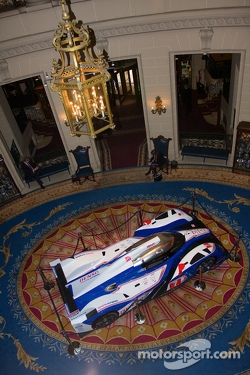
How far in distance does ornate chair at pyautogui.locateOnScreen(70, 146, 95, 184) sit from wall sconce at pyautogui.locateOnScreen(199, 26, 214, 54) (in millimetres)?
4607

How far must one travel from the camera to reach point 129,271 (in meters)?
6.27

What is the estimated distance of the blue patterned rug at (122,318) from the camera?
6.20 m

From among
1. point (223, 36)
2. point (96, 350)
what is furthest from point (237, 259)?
point (223, 36)

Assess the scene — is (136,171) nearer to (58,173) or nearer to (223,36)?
(58,173)

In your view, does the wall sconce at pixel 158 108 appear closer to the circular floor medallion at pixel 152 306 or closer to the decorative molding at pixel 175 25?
the decorative molding at pixel 175 25

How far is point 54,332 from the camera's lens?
6812 mm

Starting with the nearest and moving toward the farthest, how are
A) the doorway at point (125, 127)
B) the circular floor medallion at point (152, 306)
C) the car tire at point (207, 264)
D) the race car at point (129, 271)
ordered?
the race car at point (129, 271)
the circular floor medallion at point (152, 306)
the car tire at point (207, 264)
the doorway at point (125, 127)

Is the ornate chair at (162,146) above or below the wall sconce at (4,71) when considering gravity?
below

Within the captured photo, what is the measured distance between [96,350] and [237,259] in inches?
146

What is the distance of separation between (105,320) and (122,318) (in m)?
0.56

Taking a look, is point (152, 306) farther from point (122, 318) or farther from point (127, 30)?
point (127, 30)

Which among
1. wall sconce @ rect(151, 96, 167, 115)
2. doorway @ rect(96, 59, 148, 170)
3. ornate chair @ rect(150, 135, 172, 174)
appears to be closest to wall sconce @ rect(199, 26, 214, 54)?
wall sconce @ rect(151, 96, 167, 115)

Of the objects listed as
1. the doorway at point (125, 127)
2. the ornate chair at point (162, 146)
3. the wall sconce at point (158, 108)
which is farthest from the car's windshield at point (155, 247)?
the doorway at point (125, 127)

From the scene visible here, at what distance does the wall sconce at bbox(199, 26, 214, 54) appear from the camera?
8.29m
